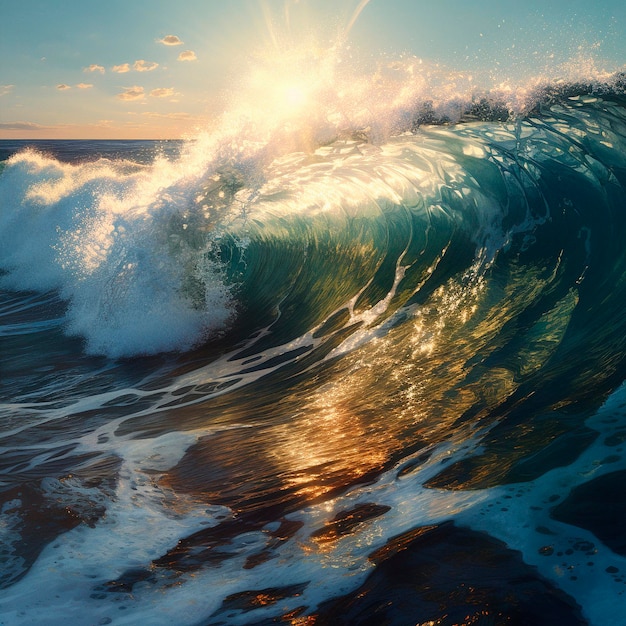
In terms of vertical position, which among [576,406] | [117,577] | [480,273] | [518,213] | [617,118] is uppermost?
[617,118]

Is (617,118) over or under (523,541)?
over

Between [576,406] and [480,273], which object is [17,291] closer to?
[480,273]

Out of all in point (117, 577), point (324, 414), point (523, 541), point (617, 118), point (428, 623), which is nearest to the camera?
point (428, 623)

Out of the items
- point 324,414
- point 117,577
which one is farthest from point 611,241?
point 117,577
